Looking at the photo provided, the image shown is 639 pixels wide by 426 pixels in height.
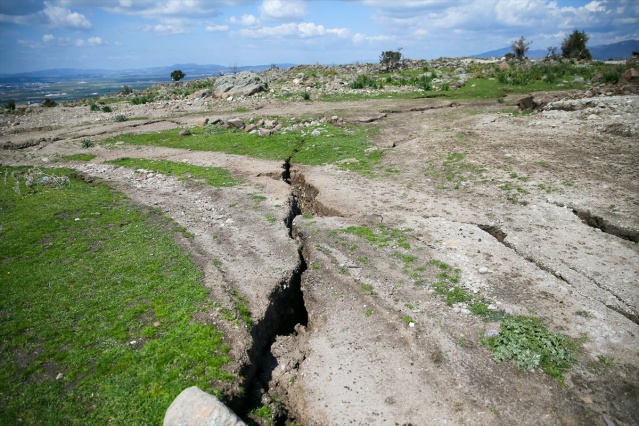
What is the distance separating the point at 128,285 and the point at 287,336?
3.72m

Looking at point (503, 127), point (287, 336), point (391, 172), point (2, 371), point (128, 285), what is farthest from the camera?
point (503, 127)

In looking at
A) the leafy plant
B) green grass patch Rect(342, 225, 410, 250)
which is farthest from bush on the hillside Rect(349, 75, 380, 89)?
the leafy plant

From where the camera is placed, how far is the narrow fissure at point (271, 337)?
18.4 feet

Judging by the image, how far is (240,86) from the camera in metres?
35.2

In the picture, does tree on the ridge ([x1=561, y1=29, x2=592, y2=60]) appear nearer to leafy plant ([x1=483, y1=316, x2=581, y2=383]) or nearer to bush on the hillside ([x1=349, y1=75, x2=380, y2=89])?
bush on the hillside ([x1=349, y1=75, x2=380, y2=89])

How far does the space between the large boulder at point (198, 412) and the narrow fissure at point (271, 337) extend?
83cm

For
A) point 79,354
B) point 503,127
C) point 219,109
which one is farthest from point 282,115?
point 79,354

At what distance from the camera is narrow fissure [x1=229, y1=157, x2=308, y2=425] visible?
18.4ft

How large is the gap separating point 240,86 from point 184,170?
74.3 feet

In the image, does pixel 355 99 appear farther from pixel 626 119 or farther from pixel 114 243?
pixel 114 243

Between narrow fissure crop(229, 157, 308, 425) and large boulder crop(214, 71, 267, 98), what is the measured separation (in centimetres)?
2765

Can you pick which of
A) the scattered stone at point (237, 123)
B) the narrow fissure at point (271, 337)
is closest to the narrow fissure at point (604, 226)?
the narrow fissure at point (271, 337)

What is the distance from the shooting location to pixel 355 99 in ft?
97.1

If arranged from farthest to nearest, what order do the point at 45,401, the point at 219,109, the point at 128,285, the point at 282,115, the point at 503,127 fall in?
1. the point at 219,109
2. the point at 282,115
3. the point at 503,127
4. the point at 128,285
5. the point at 45,401
